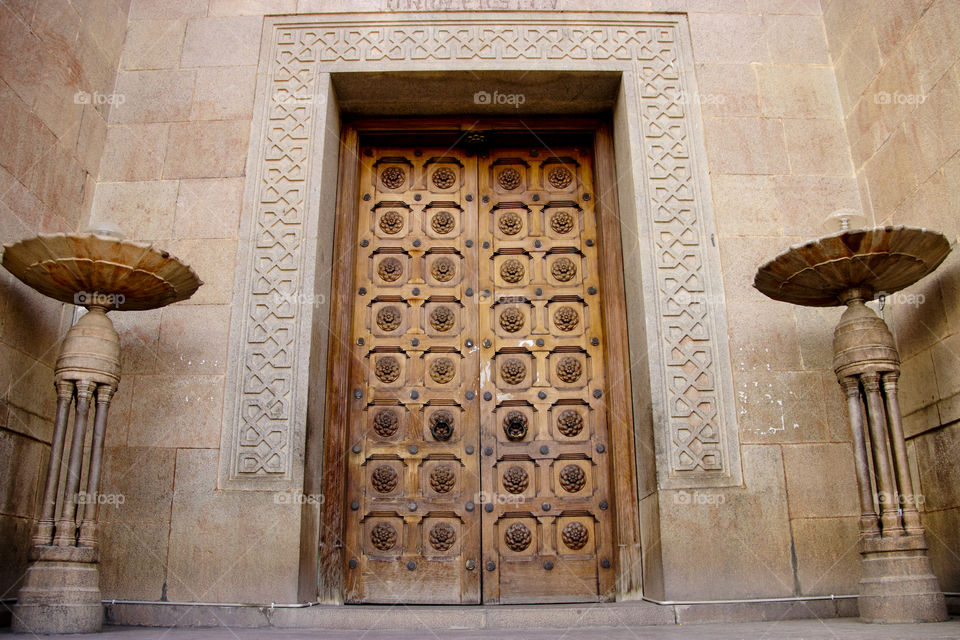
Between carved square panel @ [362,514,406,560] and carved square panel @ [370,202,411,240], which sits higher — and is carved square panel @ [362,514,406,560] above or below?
below

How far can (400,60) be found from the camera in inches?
227

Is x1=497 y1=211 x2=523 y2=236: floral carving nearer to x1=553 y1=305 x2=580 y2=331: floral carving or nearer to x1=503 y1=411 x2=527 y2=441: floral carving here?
x1=553 y1=305 x2=580 y2=331: floral carving

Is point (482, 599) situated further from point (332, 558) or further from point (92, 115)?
point (92, 115)

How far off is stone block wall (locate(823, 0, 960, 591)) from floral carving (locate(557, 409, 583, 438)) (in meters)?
2.13

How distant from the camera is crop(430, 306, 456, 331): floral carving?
5738 millimetres

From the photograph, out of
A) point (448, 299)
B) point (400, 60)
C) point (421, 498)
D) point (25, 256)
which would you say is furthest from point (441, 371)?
point (25, 256)

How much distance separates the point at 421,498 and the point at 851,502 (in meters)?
2.82

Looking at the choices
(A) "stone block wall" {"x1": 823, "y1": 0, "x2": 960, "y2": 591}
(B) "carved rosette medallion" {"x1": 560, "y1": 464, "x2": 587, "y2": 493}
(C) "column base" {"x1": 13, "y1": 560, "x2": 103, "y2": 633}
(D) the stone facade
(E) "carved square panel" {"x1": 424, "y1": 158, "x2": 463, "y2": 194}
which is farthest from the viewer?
(E) "carved square panel" {"x1": 424, "y1": 158, "x2": 463, "y2": 194}

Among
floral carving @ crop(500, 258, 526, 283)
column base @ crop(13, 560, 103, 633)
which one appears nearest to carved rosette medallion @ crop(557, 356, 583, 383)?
floral carving @ crop(500, 258, 526, 283)

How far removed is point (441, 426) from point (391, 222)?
5.53ft

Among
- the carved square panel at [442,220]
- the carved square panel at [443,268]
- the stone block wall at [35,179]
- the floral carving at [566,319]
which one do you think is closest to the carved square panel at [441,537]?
the floral carving at [566,319]

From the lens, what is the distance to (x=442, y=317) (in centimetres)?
574

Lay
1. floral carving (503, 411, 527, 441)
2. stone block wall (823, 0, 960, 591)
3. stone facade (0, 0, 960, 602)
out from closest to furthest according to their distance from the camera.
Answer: stone block wall (823, 0, 960, 591) < stone facade (0, 0, 960, 602) < floral carving (503, 411, 527, 441)

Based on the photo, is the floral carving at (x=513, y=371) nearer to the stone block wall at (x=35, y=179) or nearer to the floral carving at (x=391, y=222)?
the floral carving at (x=391, y=222)
